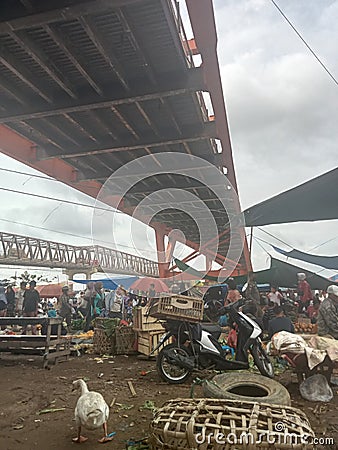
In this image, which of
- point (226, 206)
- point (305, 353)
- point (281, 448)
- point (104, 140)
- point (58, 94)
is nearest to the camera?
point (281, 448)

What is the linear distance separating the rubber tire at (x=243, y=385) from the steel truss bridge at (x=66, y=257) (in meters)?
15.1

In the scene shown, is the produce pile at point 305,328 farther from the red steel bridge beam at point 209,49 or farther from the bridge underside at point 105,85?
the red steel bridge beam at point 209,49

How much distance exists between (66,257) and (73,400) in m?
22.4

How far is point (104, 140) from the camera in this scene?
27.1ft

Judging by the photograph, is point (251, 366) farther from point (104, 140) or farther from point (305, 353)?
point (104, 140)

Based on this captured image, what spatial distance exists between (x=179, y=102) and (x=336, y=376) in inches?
215

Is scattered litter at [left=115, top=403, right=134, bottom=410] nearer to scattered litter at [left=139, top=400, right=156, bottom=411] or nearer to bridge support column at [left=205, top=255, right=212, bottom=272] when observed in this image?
scattered litter at [left=139, top=400, right=156, bottom=411]

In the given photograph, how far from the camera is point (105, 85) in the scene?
20.4 feet

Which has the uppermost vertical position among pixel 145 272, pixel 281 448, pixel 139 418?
pixel 145 272

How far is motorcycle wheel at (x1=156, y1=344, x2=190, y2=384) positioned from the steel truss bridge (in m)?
13.1

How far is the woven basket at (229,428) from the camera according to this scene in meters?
2.52

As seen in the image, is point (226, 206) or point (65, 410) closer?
point (65, 410)

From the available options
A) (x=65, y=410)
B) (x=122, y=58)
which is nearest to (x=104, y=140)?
(x=122, y=58)

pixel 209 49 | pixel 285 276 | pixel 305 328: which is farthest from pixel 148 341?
pixel 285 276
